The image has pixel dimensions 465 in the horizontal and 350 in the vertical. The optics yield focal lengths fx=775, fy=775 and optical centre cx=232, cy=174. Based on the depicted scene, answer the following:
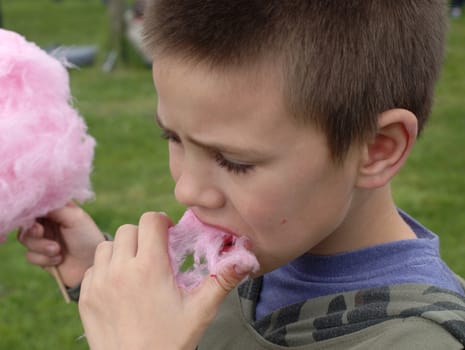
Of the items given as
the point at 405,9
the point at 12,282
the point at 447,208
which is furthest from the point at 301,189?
the point at 447,208

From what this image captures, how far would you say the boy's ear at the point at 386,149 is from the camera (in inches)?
60.4

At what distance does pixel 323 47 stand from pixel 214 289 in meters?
0.52

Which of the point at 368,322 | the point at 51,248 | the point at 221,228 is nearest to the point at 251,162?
the point at 221,228

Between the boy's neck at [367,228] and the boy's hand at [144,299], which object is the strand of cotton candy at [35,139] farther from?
the boy's neck at [367,228]

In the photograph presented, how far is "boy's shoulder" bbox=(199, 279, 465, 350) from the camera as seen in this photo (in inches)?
57.6

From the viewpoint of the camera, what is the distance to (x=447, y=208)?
205 inches

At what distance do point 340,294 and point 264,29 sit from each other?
0.58 metres

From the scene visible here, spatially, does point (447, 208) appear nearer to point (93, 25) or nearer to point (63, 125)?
point (63, 125)

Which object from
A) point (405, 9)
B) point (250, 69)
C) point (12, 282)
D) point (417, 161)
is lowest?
point (12, 282)

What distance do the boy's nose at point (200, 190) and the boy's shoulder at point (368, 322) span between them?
0.33 metres

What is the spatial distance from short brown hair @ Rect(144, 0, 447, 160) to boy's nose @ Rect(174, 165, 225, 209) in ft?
0.73

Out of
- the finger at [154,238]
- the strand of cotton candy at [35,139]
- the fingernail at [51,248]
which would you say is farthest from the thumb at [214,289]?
the fingernail at [51,248]

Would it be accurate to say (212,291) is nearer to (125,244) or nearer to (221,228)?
(221,228)

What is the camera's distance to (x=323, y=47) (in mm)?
1474
